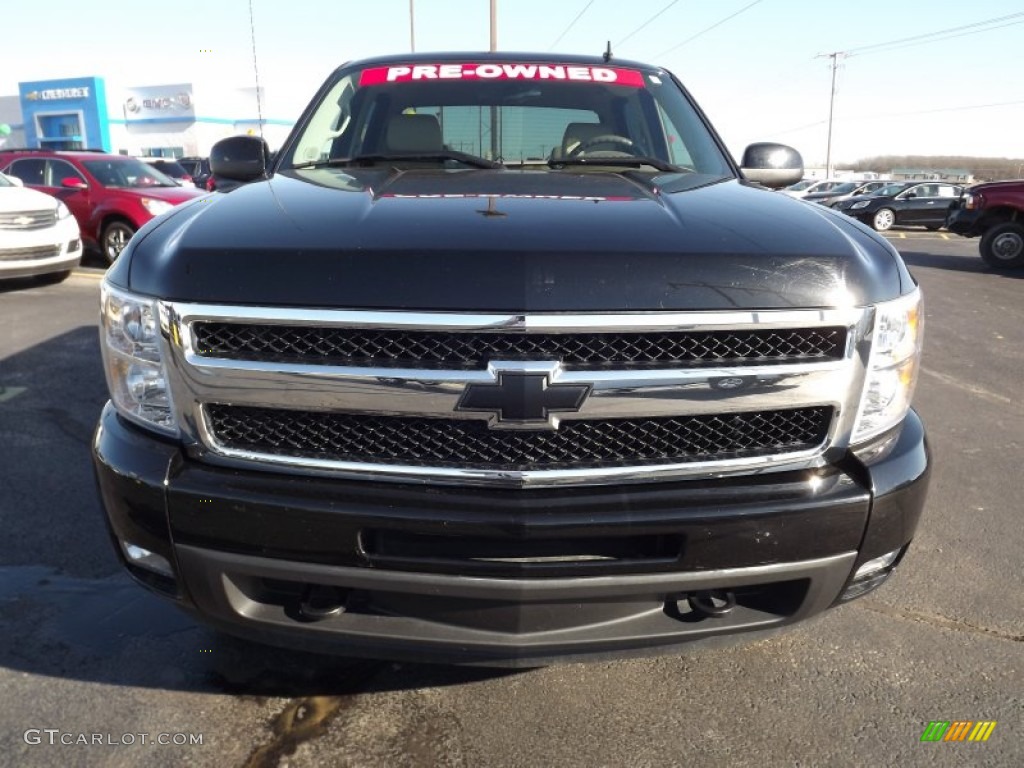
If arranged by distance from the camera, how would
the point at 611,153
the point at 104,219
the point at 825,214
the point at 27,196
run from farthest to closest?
the point at 104,219, the point at 27,196, the point at 611,153, the point at 825,214

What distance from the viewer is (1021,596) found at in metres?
2.88

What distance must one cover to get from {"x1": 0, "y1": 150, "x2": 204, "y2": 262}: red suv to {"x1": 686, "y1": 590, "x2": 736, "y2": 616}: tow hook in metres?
10.2

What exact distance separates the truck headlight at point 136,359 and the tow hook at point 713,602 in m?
1.32

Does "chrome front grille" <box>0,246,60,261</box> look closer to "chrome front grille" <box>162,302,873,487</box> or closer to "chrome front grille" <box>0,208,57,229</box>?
"chrome front grille" <box>0,208,57,229</box>

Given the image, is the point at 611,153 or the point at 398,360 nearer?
the point at 398,360

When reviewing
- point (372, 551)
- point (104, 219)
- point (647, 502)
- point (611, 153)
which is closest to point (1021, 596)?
point (647, 502)

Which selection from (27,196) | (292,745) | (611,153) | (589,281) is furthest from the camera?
(27,196)

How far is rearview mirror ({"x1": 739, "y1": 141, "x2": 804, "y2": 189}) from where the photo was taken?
3.50 meters

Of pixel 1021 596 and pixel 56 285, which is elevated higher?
pixel 1021 596

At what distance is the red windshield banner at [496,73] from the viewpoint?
11.1 feet

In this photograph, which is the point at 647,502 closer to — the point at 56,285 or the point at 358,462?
the point at 358,462

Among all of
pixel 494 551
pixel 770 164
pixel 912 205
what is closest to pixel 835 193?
pixel 912 205

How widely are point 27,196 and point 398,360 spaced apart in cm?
929

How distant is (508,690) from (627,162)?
6.33 ft
